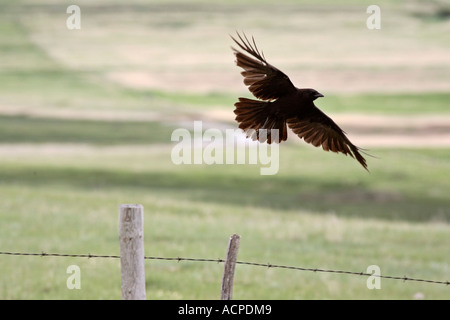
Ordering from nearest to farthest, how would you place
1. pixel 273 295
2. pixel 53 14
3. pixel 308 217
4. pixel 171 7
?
pixel 273 295 → pixel 308 217 → pixel 53 14 → pixel 171 7

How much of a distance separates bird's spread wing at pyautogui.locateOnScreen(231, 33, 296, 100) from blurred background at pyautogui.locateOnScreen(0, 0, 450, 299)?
606 cm

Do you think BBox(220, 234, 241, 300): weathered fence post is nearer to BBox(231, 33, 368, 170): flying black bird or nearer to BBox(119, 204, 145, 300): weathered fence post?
BBox(119, 204, 145, 300): weathered fence post

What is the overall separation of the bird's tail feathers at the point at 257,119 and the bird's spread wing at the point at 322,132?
0.39m

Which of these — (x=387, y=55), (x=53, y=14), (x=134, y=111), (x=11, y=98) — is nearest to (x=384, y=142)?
(x=134, y=111)

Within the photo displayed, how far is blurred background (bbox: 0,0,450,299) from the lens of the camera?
51.6 ft

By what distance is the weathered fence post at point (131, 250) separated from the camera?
7316 mm

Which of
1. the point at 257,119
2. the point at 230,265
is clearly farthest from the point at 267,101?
the point at 230,265

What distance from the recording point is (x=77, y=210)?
21.4 m

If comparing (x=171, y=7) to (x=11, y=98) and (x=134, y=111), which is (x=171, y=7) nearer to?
(x=11, y=98)

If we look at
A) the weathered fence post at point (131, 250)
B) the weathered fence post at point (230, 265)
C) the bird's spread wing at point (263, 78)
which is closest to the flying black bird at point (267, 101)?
the bird's spread wing at point (263, 78)

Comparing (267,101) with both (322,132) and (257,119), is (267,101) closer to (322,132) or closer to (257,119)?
(257,119)

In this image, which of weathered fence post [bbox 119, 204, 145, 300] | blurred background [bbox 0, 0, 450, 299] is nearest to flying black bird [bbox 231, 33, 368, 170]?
weathered fence post [bbox 119, 204, 145, 300]

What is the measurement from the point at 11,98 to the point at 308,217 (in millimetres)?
43050

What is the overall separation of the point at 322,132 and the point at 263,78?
3.11 feet
